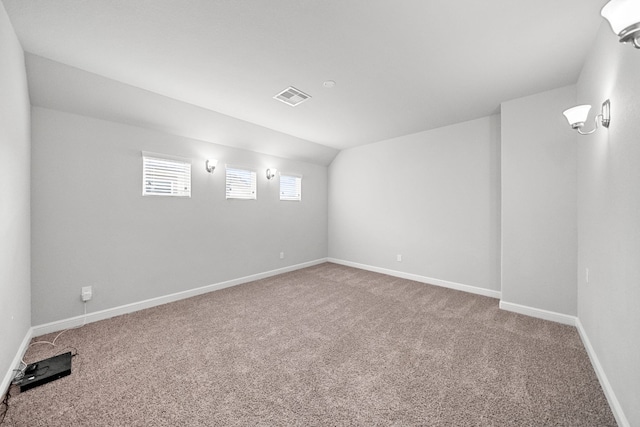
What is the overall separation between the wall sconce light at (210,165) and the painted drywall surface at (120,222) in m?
0.07

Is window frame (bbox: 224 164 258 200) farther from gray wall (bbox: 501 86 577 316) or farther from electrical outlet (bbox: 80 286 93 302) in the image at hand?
gray wall (bbox: 501 86 577 316)

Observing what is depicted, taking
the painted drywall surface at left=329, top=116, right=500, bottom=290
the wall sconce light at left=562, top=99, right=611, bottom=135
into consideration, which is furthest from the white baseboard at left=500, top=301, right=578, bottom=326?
the wall sconce light at left=562, top=99, right=611, bottom=135

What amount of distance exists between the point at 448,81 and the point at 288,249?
155 inches

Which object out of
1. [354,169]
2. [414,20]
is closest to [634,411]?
[414,20]

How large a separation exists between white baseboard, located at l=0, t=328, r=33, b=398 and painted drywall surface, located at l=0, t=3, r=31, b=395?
31 millimetres

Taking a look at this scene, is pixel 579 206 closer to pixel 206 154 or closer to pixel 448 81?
pixel 448 81

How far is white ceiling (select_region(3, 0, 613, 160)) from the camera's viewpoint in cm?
168

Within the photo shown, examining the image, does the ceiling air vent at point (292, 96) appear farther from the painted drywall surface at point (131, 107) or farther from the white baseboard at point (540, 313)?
the white baseboard at point (540, 313)

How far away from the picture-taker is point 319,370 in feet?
6.42

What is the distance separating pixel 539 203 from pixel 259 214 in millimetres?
4197

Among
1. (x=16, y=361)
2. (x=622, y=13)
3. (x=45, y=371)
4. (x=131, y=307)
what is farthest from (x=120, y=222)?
(x=622, y=13)

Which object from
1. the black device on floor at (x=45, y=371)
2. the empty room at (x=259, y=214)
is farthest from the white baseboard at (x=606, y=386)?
the black device on floor at (x=45, y=371)

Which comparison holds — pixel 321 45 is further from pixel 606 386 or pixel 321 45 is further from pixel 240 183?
pixel 606 386

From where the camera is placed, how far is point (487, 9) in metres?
1.70
